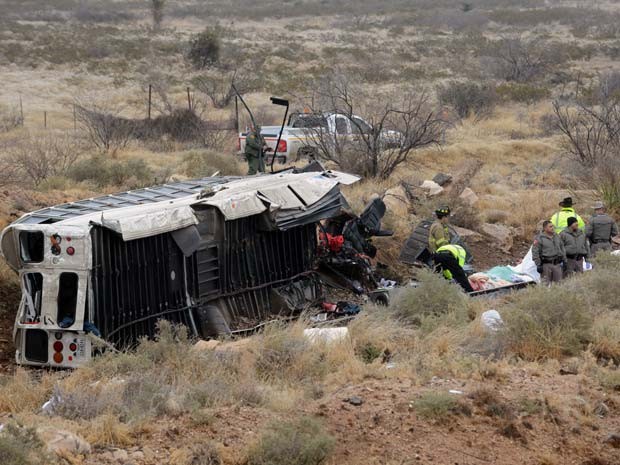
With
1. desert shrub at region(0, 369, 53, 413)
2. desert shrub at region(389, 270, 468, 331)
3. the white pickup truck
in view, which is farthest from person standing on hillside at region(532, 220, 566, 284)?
the white pickup truck

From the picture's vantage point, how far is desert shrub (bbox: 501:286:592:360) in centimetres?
955

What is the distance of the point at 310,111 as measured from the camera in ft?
77.0

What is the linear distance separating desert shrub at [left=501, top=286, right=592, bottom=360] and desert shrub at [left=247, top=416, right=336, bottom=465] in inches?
140

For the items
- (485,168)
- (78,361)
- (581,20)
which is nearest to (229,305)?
(78,361)

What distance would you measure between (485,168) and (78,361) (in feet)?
53.9

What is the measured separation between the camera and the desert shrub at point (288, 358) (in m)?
9.00

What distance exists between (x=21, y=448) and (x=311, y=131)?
1677cm

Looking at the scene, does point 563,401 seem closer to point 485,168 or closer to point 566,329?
point 566,329

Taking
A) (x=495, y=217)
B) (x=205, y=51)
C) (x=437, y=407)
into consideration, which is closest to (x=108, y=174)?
(x=495, y=217)

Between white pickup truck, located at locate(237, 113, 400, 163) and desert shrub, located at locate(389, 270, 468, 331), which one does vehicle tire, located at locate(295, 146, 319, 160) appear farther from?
desert shrub, located at locate(389, 270, 468, 331)

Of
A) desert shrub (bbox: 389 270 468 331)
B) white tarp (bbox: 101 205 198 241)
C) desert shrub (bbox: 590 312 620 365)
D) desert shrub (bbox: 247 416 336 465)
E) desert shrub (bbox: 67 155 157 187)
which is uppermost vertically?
white tarp (bbox: 101 205 198 241)

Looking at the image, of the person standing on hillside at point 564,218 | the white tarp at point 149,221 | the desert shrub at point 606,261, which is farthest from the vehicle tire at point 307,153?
the white tarp at point 149,221

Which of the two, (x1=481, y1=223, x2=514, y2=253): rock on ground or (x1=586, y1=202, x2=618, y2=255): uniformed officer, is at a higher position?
(x1=586, y1=202, x2=618, y2=255): uniformed officer

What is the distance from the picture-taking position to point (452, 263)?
518 inches
